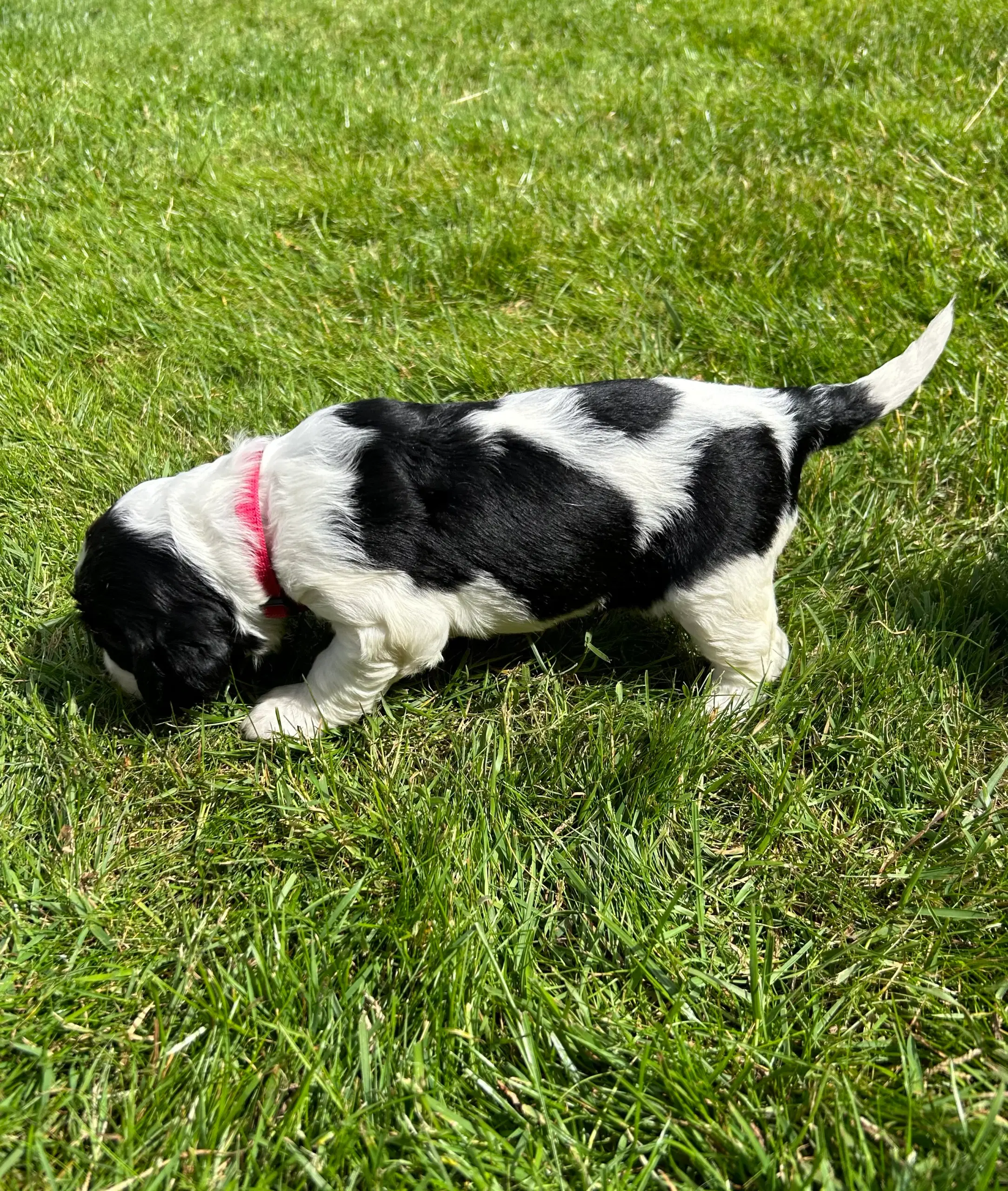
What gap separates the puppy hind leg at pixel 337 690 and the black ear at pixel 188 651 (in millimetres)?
216

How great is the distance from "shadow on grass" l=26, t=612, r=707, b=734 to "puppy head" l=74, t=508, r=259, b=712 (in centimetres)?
24

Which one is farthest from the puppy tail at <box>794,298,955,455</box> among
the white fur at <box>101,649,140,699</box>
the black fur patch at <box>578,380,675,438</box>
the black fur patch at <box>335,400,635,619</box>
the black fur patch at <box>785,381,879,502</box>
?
the white fur at <box>101,649,140,699</box>

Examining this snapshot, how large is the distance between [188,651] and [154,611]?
147 mm

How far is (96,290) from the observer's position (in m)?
4.30

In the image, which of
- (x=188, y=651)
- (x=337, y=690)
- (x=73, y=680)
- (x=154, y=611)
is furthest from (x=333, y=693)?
(x=73, y=680)

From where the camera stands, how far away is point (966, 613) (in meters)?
3.05

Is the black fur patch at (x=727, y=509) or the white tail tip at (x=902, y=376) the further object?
the white tail tip at (x=902, y=376)

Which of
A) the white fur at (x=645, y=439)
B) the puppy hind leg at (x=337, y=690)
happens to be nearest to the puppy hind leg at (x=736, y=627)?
the white fur at (x=645, y=439)

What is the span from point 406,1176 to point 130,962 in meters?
0.87

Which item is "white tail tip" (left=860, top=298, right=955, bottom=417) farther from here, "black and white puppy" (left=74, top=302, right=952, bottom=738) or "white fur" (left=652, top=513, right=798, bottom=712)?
"white fur" (left=652, top=513, right=798, bottom=712)

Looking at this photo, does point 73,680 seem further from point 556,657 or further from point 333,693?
point 556,657

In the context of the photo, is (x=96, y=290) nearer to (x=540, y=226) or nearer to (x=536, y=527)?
(x=540, y=226)

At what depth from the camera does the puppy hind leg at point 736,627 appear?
104 inches

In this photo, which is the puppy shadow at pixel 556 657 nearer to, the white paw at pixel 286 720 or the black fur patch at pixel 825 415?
the white paw at pixel 286 720
